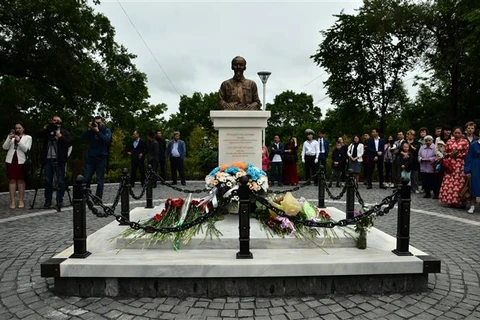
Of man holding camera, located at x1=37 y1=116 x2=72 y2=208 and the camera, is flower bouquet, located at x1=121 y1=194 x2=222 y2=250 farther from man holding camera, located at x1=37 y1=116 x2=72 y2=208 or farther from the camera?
the camera

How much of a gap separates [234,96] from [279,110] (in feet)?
171

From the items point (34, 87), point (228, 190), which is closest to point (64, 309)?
point (228, 190)

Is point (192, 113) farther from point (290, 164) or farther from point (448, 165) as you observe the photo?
point (448, 165)

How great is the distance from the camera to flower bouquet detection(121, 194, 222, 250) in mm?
4773

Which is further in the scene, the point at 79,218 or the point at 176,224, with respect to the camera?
the point at 176,224

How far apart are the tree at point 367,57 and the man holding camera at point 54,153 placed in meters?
24.5

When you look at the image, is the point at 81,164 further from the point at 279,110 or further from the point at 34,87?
the point at 279,110

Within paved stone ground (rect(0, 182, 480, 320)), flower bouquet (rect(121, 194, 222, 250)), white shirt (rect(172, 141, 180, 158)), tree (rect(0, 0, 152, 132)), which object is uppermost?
tree (rect(0, 0, 152, 132))

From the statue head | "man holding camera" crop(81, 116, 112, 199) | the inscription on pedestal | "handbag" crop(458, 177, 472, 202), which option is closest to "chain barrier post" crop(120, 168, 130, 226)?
the inscription on pedestal

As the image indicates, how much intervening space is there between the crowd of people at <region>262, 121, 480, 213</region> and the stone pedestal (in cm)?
268

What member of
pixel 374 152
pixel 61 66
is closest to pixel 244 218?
pixel 374 152

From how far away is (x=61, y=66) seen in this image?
16250mm

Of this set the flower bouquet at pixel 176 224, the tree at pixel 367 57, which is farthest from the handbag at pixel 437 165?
the tree at pixel 367 57

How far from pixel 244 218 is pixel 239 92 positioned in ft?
13.0
